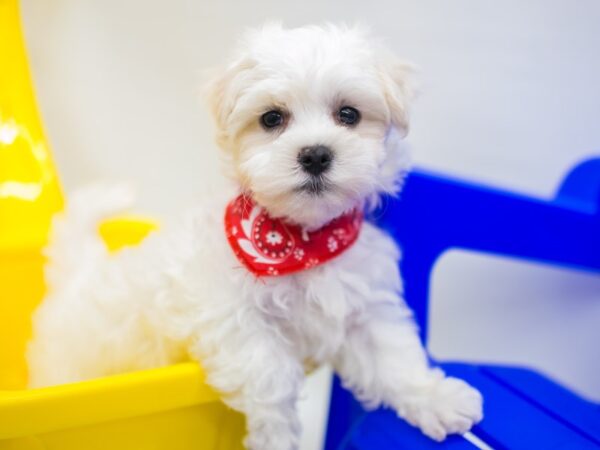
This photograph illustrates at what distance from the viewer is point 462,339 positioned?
7.53ft

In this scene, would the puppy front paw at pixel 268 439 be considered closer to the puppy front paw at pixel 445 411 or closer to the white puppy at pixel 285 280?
the white puppy at pixel 285 280

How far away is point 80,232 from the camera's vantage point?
181 cm

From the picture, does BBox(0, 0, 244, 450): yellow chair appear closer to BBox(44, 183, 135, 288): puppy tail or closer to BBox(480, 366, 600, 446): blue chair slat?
BBox(44, 183, 135, 288): puppy tail

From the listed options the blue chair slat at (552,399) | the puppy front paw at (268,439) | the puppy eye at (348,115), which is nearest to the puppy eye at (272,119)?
the puppy eye at (348,115)

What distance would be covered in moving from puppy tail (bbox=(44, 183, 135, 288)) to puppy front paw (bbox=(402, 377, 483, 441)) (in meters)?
1.01

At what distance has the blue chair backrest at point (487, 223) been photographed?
178cm

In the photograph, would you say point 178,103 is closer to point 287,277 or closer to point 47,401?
point 287,277

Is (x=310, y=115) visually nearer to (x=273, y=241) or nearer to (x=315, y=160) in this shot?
(x=315, y=160)

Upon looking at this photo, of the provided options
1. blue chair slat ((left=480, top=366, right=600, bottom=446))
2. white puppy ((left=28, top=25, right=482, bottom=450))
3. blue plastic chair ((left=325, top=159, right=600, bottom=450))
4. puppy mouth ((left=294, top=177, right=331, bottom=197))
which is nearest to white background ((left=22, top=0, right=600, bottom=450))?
blue plastic chair ((left=325, top=159, right=600, bottom=450))

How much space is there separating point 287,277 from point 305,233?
0.36 ft

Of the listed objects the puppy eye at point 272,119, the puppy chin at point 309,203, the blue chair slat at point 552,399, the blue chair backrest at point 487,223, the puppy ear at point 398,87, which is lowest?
the blue chair slat at point 552,399

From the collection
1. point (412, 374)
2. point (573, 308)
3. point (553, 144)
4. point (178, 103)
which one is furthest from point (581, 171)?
point (178, 103)

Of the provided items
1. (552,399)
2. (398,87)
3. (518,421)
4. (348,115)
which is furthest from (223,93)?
(552,399)

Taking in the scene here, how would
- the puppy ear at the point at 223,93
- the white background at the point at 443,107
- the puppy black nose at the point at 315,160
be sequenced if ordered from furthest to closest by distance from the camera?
the white background at the point at 443,107
the puppy ear at the point at 223,93
the puppy black nose at the point at 315,160
